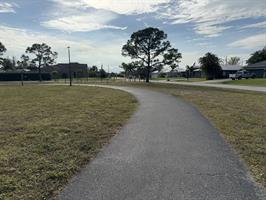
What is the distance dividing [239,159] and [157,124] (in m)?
3.89

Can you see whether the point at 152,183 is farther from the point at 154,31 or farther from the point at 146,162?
the point at 154,31

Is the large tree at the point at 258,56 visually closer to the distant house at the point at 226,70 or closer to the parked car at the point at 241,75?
the distant house at the point at 226,70

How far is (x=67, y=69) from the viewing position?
370 ft

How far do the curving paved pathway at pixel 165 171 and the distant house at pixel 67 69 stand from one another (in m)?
86.2

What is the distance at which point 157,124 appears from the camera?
29.6 ft

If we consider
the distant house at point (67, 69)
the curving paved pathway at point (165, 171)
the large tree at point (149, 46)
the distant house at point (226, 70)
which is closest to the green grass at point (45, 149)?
the curving paved pathway at point (165, 171)

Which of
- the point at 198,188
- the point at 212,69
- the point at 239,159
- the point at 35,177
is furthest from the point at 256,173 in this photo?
the point at 212,69

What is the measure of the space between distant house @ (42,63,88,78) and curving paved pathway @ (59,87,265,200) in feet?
283

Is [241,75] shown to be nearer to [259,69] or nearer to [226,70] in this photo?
[259,69]

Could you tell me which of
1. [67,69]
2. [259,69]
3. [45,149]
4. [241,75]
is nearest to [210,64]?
[241,75]

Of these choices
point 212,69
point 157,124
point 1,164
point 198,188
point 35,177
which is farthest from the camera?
point 212,69

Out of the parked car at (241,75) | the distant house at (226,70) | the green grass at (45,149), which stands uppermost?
the distant house at (226,70)

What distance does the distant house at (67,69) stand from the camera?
3816 inches

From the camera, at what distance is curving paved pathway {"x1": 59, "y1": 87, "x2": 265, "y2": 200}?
3771 millimetres
